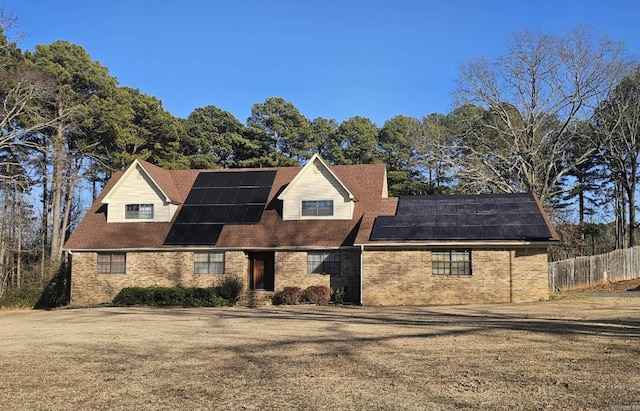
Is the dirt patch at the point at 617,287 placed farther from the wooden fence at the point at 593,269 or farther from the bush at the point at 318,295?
the bush at the point at 318,295

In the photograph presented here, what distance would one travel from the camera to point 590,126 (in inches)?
1705

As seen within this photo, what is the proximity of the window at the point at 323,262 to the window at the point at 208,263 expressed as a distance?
4.22 meters

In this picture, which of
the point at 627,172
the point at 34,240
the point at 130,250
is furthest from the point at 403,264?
the point at 627,172

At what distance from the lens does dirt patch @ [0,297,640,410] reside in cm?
719

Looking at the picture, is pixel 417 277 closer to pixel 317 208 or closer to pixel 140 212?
pixel 317 208

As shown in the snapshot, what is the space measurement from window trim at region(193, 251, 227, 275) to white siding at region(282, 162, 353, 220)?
361cm

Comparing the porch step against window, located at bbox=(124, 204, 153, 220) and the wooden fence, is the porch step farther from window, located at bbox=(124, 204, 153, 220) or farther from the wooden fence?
the wooden fence

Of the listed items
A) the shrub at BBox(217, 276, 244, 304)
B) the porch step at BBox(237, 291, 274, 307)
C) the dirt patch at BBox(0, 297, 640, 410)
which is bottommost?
the porch step at BBox(237, 291, 274, 307)

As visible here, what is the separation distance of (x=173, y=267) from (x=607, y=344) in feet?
69.2

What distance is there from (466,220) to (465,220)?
42 mm

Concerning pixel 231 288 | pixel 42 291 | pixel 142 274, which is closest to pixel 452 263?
pixel 231 288

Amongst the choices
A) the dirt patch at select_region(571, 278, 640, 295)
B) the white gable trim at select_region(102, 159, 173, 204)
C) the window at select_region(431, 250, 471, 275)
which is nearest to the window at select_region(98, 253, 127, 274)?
the white gable trim at select_region(102, 159, 173, 204)

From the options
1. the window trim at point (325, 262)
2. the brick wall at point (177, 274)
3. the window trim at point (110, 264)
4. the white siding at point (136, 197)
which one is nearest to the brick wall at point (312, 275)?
the brick wall at point (177, 274)

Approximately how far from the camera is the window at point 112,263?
28688mm
